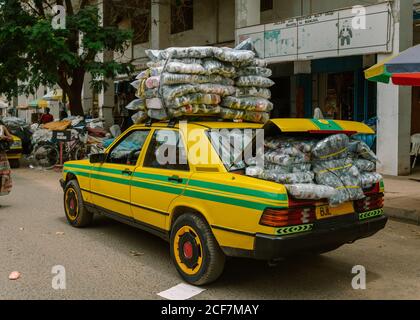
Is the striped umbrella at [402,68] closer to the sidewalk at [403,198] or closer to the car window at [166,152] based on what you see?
the sidewalk at [403,198]

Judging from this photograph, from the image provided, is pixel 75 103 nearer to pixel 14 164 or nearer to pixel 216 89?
pixel 14 164

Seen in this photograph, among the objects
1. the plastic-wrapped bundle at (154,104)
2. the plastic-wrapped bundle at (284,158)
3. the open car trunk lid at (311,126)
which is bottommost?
the plastic-wrapped bundle at (284,158)

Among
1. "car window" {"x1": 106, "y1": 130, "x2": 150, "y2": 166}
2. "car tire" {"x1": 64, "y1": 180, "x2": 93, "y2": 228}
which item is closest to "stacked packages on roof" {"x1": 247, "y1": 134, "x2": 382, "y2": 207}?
"car window" {"x1": 106, "y1": 130, "x2": 150, "y2": 166}

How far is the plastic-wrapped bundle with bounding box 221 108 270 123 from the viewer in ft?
18.7

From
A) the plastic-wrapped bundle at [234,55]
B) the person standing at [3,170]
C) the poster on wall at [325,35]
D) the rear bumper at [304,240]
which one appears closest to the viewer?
the rear bumper at [304,240]

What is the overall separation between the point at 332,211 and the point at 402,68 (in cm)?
342

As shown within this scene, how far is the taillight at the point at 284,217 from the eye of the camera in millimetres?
3812

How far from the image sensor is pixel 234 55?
228 inches

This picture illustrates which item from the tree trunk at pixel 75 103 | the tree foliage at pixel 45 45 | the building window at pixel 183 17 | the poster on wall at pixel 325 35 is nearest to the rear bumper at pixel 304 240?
the poster on wall at pixel 325 35

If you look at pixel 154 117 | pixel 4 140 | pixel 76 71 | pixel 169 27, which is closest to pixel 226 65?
pixel 154 117

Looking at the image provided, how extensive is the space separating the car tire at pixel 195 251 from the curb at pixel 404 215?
14.5 ft

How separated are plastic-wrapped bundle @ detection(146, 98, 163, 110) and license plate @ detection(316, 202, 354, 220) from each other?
2.29 metres

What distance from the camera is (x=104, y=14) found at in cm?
1845

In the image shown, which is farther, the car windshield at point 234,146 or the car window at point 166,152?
the car window at point 166,152
